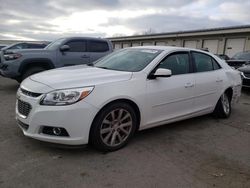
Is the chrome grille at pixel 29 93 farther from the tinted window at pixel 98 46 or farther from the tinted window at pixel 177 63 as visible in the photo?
the tinted window at pixel 98 46

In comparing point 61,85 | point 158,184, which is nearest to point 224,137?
point 158,184

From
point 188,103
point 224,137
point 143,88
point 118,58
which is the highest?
point 118,58

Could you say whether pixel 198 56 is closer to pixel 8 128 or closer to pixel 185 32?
pixel 8 128

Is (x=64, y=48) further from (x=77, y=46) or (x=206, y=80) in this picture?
(x=206, y=80)

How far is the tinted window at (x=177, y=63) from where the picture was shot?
4394mm

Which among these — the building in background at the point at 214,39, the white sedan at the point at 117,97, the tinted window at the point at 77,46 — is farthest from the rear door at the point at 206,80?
the building in background at the point at 214,39

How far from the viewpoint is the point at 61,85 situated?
3.39 meters

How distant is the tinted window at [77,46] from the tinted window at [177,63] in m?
4.87

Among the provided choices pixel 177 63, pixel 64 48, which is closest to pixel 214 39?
pixel 64 48

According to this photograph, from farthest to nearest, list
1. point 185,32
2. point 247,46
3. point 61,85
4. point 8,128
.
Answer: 1. point 185,32
2. point 247,46
3. point 8,128
4. point 61,85

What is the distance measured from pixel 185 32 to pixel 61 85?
24.2m

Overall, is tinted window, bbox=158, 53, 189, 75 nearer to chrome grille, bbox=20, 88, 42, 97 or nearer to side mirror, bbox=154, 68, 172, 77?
side mirror, bbox=154, 68, 172, 77

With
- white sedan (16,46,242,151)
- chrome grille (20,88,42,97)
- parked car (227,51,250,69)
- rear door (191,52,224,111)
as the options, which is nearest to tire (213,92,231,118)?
rear door (191,52,224,111)

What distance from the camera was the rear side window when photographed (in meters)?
4.98
